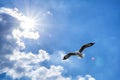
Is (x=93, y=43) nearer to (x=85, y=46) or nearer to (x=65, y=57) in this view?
(x=85, y=46)

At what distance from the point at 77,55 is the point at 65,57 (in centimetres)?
336

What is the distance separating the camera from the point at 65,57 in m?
98.2

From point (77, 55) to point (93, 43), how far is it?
6.83m

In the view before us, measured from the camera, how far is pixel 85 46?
94.9 meters

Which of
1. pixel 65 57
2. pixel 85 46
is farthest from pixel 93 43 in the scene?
pixel 65 57

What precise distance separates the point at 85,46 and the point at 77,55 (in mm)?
4130

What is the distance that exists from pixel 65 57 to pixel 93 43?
9.64 metres

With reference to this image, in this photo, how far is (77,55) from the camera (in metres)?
97.6

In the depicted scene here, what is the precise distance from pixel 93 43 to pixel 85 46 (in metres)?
2.82

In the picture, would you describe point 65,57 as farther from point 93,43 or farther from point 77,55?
point 93,43

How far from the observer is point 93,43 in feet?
305

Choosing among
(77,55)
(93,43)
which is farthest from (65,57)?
(93,43)
